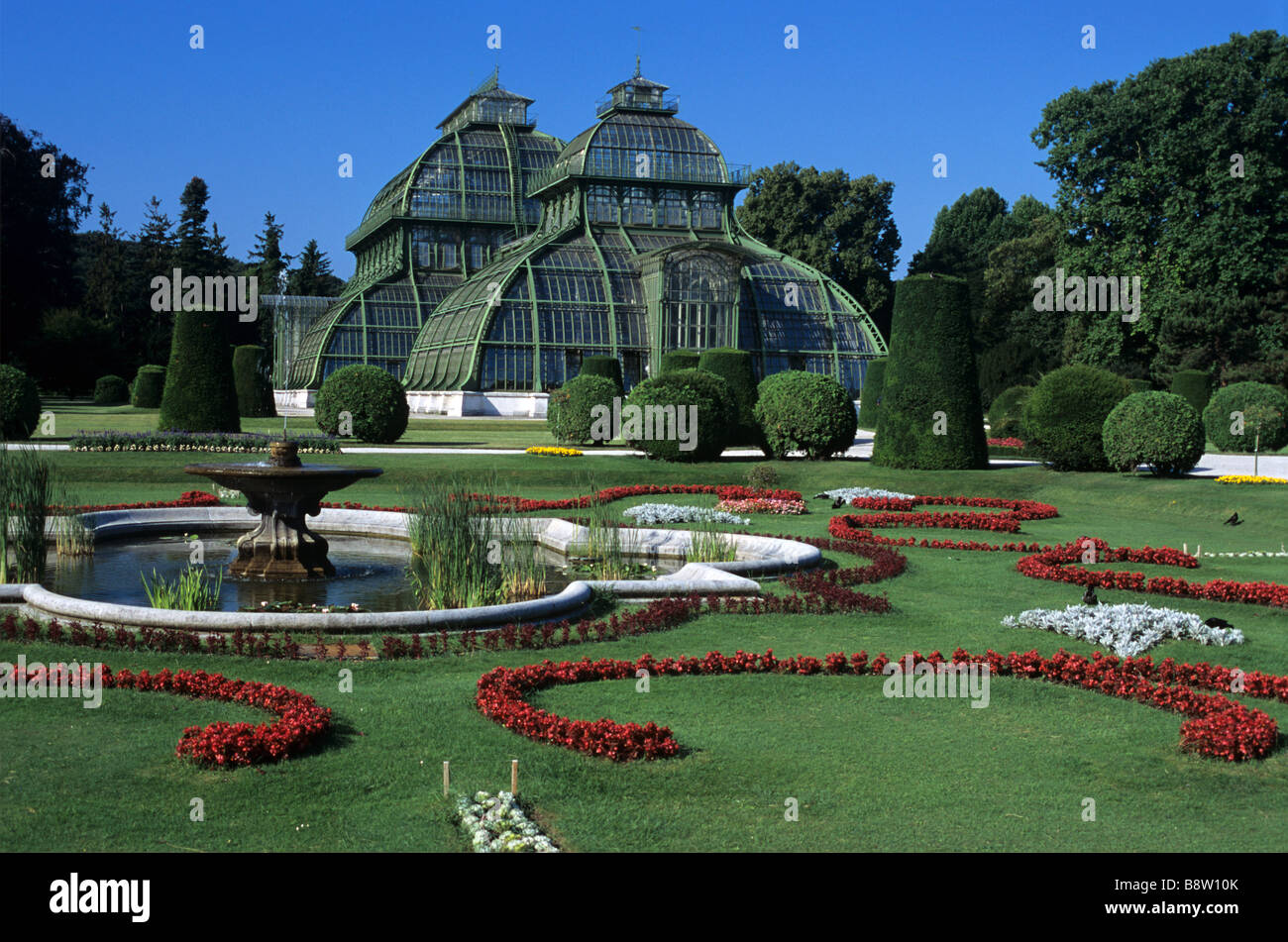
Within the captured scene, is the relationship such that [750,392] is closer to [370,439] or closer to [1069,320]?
[370,439]

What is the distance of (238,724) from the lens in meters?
7.09

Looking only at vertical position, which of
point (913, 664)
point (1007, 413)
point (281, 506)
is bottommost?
point (913, 664)

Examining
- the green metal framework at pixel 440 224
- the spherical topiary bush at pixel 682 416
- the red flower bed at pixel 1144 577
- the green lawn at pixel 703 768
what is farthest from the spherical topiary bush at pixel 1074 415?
the green metal framework at pixel 440 224

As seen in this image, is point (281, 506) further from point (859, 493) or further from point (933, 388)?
point (933, 388)

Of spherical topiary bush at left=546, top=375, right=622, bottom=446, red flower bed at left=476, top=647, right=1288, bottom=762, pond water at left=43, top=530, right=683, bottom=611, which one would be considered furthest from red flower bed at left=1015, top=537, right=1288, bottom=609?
spherical topiary bush at left=546, top=375, right=622, bottom=446

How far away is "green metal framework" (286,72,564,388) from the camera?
64.6 metres

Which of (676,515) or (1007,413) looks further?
(1007,413)

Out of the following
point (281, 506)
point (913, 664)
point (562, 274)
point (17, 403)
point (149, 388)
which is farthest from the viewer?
point (562, 274)

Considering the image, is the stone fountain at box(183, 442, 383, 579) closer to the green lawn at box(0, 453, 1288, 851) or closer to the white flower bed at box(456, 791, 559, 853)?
the green lawn at box(0, 453, 1288, 851)

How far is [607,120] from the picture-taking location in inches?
2478

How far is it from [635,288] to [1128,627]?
49.1 metres

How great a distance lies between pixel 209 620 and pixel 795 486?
17.4m

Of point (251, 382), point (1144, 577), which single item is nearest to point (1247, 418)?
point (1144, 577)
